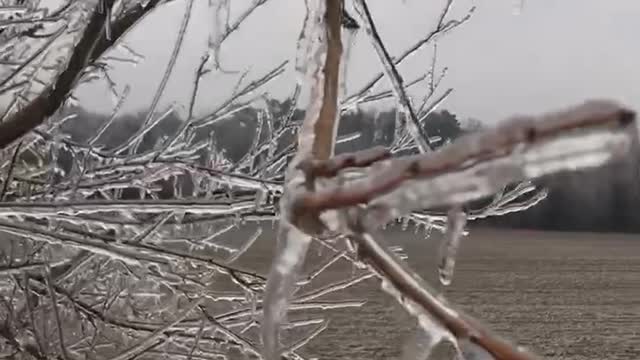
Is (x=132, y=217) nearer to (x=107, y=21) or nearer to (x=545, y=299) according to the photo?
(x=107, y=21)

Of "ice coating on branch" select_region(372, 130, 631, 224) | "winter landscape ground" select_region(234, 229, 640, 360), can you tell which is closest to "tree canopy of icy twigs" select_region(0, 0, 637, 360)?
"ice coating on branch" select_region(372, 130, 631, 224)

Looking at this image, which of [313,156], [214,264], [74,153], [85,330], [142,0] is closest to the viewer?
[313,156]

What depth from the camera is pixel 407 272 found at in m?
0.35

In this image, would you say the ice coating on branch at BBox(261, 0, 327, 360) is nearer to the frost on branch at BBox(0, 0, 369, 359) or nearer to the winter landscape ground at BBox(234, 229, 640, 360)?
the frost on branch at BBox(0, 0, 369, 359)

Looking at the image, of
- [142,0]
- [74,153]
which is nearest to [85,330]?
[74,153]

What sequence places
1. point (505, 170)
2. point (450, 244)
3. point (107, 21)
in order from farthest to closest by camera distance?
point (107, 21)
point (450, 244)
point (505, 170)

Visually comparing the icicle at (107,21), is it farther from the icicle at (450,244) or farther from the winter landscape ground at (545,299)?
the winter landscape ground at (545,299)

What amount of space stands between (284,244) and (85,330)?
3.10 m

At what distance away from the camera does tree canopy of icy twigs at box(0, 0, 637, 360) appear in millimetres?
302

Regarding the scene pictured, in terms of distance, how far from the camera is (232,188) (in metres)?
2.49

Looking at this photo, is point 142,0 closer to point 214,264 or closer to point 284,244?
point 214,264

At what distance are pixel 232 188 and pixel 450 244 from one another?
6.78 feet

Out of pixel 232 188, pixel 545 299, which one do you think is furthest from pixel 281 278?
pixel 545 299

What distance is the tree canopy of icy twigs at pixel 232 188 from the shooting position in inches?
11.9
